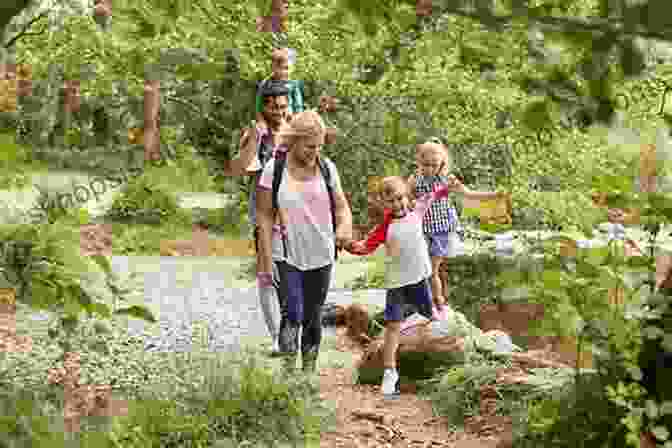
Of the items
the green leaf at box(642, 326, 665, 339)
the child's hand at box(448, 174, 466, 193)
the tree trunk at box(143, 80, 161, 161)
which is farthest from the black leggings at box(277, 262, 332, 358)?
the tree trunk at box(143, 80, 161, 161)

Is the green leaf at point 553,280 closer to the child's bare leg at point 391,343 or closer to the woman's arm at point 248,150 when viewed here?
the child's bare leg at point 391,343

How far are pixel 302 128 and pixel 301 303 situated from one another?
94 centimetres

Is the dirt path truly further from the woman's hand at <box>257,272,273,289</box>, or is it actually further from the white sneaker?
the woman's hand at <box>257,272,273,289</box>

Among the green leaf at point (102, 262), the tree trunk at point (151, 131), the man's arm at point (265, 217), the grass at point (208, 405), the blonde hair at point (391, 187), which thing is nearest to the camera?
the green leaf at point (102, 262)

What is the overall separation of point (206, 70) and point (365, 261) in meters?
10.1

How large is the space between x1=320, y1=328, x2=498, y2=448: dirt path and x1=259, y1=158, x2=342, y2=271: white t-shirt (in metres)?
0.83

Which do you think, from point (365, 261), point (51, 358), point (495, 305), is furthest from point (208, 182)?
point (51, 358)

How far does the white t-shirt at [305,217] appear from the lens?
5547 mm

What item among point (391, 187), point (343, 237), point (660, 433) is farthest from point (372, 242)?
point (660, 433)

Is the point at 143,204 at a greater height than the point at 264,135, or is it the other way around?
the point at 264,135

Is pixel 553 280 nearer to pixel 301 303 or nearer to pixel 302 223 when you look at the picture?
pixel 302 223

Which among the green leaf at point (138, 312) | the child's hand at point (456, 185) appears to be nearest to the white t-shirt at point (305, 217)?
the child's hand at point (456, 185)

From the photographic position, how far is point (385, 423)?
562cm

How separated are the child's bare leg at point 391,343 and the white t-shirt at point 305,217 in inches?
23.7
